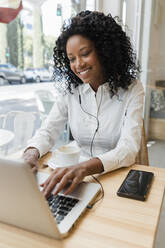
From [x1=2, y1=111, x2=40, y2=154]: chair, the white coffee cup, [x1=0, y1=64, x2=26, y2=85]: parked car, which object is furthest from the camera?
[x1=2, y1=111, x2=40, y2=154]: chair

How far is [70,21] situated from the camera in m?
1.29

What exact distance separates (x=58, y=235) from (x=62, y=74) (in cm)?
106

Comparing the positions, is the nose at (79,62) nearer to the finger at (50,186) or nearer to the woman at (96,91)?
the woman at (96,91)

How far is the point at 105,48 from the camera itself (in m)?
1.27

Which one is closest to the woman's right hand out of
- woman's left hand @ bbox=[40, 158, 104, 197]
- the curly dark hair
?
woman's left hand @ bbox=[40, 158, 104, 197]

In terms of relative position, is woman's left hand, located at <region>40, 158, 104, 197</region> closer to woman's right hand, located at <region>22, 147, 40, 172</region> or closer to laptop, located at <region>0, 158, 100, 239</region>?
laptop, located at <region>0, 158, 100, 239</region>

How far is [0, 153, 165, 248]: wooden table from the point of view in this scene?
1.96 ft

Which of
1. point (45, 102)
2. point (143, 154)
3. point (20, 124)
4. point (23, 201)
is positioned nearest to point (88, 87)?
point (143, 154)

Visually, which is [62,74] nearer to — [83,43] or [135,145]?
[83,43]

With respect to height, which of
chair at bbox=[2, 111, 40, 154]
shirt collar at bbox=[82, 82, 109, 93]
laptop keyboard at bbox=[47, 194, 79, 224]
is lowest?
chair at bbox=[2, 111, 40, 154]

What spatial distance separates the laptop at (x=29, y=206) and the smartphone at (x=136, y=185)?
153 mm

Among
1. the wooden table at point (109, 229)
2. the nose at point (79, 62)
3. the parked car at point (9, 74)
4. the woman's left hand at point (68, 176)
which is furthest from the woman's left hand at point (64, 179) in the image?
the parked car at point (9, 74)

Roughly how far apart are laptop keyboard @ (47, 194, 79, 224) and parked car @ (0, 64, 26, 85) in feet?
4.89

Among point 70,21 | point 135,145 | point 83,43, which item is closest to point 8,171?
point 135,145
